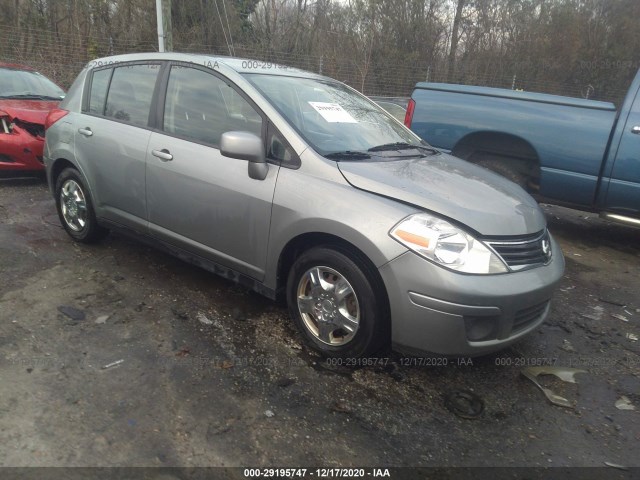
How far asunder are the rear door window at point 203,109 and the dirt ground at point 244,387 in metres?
1.22

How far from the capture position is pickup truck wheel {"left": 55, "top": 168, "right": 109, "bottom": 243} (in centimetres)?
444

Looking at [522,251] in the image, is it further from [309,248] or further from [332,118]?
[332,118]

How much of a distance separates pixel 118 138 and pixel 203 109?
88 centimetres

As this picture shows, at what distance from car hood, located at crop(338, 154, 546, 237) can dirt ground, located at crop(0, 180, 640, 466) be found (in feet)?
Answer: 3.09

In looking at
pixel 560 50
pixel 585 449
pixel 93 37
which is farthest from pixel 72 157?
pixel 560 50

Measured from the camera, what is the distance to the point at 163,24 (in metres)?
12.0

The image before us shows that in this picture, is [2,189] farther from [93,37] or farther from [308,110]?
[93,37]

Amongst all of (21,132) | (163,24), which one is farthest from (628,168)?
(163,24)

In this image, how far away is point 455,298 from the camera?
2.56 m

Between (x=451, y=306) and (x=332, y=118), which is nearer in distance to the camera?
(x=451, y=306)

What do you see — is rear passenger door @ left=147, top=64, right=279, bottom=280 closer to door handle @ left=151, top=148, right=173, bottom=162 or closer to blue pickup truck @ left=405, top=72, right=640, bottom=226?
door handle @ left=151, top=148, right=173, bottom=162

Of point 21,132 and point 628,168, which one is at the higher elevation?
point 628,168

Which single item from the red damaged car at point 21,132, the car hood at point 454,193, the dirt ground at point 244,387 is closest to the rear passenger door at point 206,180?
the dirt ground at point 244,387

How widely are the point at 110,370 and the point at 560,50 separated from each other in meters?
24.8
